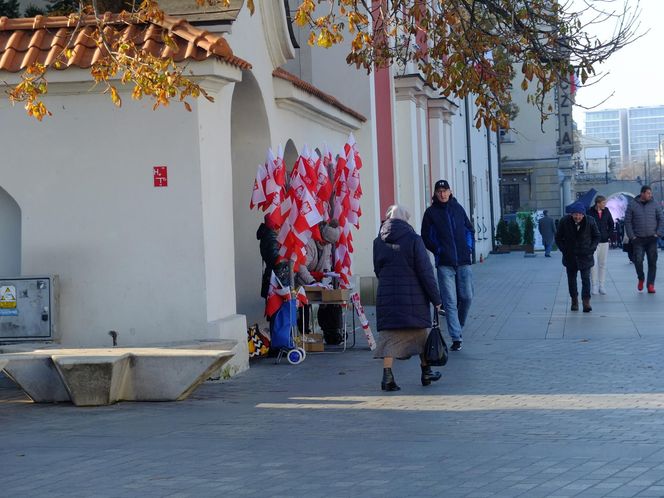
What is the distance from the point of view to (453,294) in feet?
48.8

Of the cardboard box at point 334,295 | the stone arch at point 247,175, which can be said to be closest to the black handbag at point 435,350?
the cardboard box at point 334,295

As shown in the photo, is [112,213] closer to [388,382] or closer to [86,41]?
[86,41]

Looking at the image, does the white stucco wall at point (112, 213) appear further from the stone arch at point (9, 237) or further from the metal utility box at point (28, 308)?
the stone arch at point (9, 237)

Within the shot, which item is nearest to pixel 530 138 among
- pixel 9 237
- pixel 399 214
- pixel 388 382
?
pixel 9 237

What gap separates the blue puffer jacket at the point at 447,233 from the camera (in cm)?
1481

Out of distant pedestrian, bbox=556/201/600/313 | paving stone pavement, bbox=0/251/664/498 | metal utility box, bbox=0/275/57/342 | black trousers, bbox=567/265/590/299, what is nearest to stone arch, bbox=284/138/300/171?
paving stone pavement, bbox=0/251/664/498

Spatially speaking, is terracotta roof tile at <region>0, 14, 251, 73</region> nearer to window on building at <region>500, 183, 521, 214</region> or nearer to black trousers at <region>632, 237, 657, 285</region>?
black trousers at <region>632, 237, 657, 285</region>

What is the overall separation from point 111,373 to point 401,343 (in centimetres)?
271

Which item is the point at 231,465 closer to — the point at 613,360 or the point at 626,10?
the point at 613,360

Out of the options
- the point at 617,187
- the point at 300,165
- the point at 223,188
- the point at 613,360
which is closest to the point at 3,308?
the point at 223,188

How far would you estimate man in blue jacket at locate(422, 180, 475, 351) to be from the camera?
14.6 metres

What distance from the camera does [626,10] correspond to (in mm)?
12914

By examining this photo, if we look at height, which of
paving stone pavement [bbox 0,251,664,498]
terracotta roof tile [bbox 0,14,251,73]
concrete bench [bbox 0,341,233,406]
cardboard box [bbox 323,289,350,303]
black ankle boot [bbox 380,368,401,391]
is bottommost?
paving stone pavement [bbox 0,251,664,498]

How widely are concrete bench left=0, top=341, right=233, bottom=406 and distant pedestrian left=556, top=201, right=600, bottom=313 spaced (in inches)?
361
